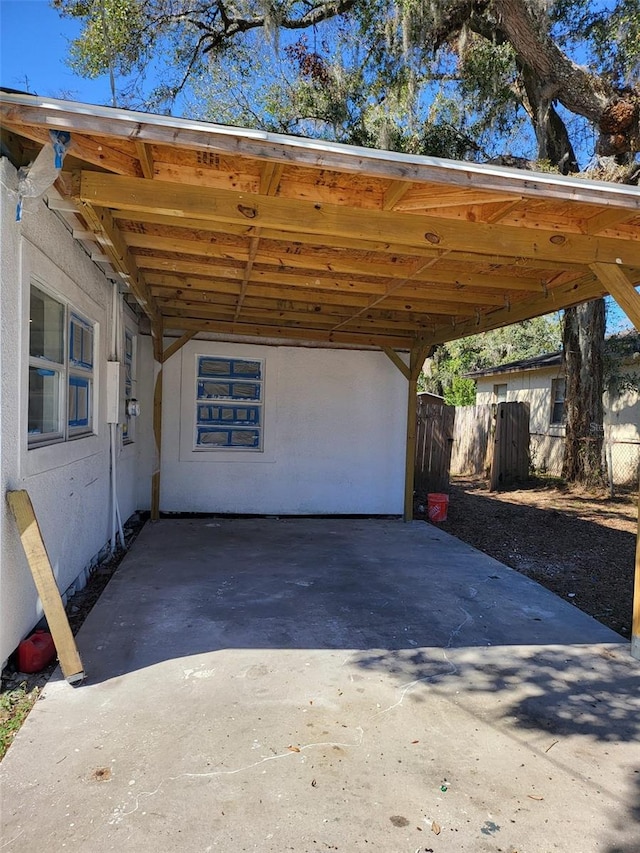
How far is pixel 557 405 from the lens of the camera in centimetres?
1338

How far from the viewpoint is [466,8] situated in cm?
943

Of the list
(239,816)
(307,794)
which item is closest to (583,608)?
(307,794)

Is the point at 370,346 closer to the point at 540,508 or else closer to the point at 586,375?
the point at 540,508

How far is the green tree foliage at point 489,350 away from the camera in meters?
23.4

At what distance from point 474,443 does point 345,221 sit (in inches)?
422

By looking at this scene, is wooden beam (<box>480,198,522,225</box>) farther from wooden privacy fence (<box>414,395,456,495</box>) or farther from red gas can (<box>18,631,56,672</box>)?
wooden privacy fence (<box>414,395,456,495</box>)

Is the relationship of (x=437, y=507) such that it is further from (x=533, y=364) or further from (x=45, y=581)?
(x=533, y=364)

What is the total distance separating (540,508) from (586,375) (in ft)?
10.9

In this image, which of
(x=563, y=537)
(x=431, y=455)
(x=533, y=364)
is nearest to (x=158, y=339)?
(x=431, y=455)

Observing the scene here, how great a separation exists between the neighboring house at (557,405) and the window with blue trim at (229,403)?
22.2ft

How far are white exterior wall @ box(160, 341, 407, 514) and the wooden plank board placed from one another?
4.64 m

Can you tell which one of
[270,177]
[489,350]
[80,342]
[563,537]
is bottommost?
[563,537]

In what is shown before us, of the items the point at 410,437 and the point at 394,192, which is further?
the point at 410,437

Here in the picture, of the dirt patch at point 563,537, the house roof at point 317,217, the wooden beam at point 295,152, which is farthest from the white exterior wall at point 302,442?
the wooden beam at point 295,152
